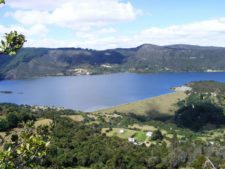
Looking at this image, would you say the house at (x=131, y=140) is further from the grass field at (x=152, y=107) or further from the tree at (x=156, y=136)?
the grass field at (x=152, y=107)

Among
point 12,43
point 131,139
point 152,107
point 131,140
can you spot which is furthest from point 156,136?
point 12,43

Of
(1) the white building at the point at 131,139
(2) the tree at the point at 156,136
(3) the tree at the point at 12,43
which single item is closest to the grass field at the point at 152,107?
(2) the tree at the point at 156,136

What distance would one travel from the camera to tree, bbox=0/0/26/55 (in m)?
5.48

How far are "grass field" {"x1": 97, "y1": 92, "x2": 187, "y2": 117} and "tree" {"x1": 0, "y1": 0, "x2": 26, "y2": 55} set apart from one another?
123214mm

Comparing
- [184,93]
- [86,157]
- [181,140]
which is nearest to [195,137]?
[181,140]

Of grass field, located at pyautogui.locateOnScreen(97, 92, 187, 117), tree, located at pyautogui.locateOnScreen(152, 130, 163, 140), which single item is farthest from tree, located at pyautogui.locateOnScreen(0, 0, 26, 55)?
grass field, located at pyautogui.locateOnScreen(97, 92, 187, 117)

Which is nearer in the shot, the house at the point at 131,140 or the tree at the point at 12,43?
the tree at the point at 12,43

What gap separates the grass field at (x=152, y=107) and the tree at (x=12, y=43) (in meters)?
123

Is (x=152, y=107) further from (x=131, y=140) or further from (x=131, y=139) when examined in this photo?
(x=131, y=140)

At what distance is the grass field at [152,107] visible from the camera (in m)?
134

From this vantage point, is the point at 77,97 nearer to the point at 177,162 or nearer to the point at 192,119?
the point at 192,119

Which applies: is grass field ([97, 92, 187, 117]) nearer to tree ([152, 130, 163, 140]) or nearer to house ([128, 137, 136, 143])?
tree ([152, 130, 163, 140])

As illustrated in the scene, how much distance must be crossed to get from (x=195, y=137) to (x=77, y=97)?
96831 mm

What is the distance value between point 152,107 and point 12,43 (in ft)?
452
